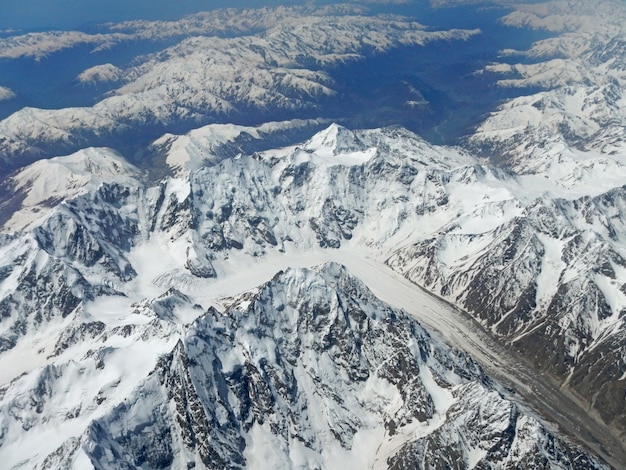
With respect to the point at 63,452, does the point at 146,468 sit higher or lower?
lower

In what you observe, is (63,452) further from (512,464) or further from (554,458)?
(554,458)

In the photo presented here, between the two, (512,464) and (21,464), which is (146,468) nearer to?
(21,464)

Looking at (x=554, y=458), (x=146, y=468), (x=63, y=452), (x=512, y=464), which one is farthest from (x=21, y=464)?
(x=554, y=458)

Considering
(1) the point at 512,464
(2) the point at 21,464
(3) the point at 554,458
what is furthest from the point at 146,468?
(3) the point at 554,458

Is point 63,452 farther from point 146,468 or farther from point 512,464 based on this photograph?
point 512,464

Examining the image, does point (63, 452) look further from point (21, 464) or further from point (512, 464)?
point (512, 464)

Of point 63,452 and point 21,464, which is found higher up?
point 63,452
